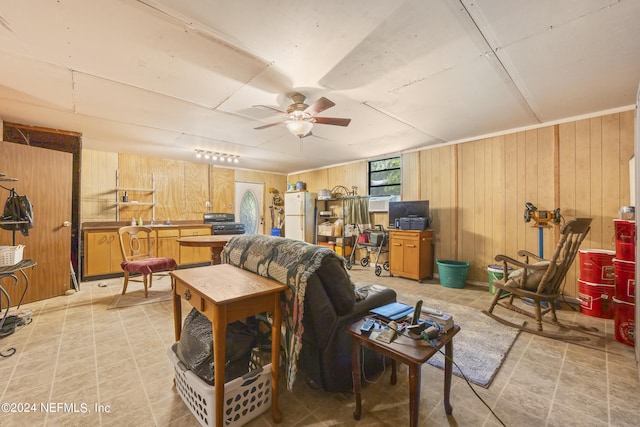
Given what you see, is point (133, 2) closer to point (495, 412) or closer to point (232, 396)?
point (232, 396)

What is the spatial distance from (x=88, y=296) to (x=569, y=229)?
584cm

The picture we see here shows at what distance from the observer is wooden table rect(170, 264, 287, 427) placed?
49.1 inches

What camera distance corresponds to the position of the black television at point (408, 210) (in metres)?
4.59

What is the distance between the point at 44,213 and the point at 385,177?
563cm

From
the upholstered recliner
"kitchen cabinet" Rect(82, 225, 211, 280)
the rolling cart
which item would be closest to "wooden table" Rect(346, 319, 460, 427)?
the upholstered recliner

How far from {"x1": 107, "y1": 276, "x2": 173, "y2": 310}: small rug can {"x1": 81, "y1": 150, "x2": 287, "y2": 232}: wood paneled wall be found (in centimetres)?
193

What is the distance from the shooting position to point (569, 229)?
2369 mm

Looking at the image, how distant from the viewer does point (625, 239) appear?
2.38 meters

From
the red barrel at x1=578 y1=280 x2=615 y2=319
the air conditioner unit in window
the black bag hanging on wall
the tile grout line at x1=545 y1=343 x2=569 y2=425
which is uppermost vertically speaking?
the air conditioner unit in window

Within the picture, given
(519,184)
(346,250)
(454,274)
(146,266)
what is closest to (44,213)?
(146,266)

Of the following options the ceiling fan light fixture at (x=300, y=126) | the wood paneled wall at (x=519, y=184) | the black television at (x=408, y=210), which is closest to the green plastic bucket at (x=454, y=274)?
the wood paneled wall at (x=519, y=184)

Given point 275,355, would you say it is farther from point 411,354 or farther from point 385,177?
point 385,177

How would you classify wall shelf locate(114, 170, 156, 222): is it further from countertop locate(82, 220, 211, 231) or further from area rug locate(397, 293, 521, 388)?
area rug locate(397, 293, 521, 388)

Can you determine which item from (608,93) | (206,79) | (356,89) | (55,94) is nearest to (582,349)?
(608,93)
